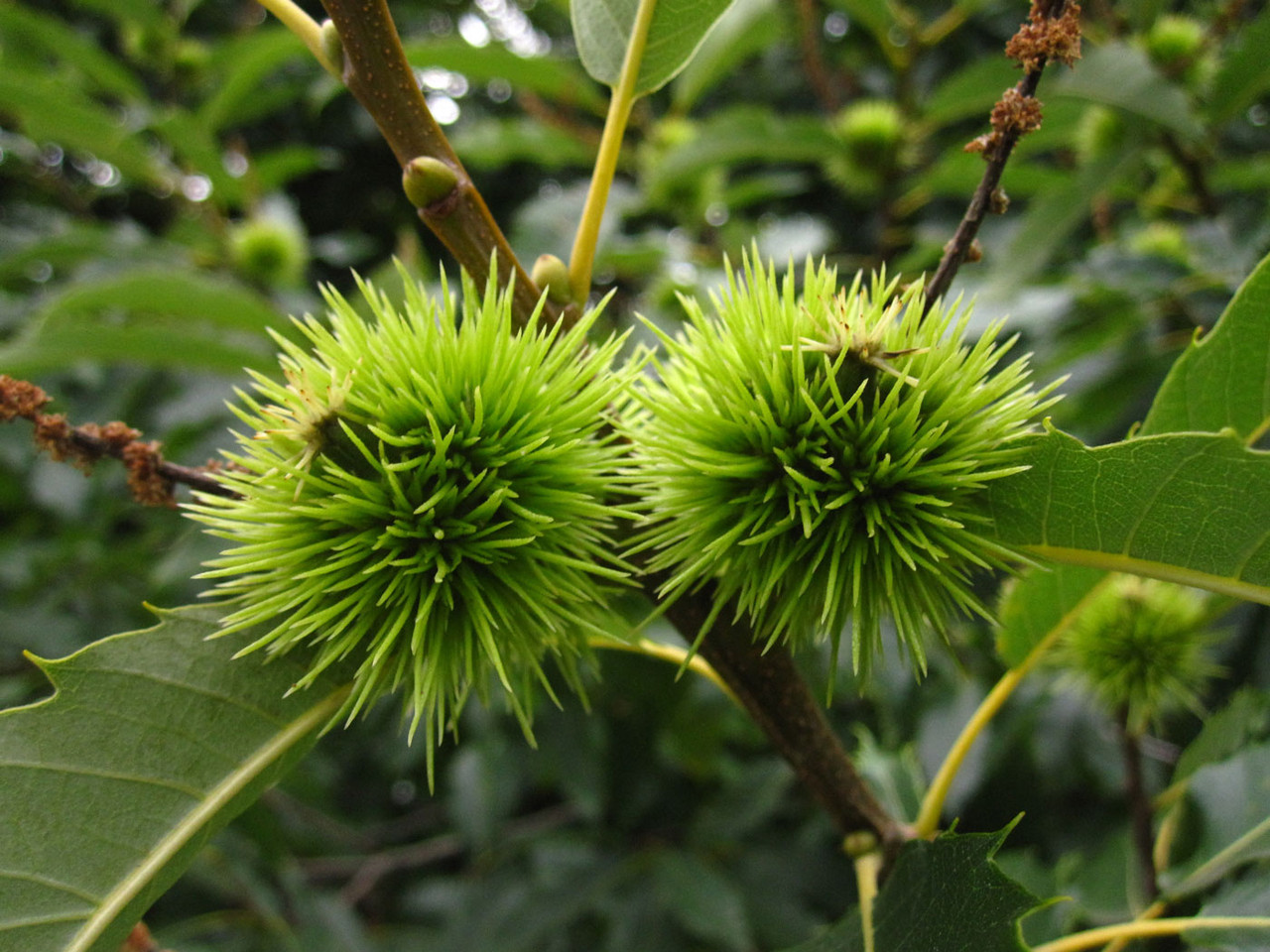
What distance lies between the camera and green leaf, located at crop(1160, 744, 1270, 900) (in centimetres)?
116

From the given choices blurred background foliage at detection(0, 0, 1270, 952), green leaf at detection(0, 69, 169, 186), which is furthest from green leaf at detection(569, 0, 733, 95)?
green leaf at detection(0, 69, 169, 186)

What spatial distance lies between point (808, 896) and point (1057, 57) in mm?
2190

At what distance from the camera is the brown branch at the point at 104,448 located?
88 centimetres

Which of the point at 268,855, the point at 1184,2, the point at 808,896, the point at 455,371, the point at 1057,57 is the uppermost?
the point at 1184,2

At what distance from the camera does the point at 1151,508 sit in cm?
81

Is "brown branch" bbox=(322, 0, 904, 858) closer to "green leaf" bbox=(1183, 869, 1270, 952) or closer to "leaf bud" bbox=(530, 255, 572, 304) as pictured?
"leaf bud" bbox=(530, 255, 572, 304)

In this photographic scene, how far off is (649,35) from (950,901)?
3.19 ft

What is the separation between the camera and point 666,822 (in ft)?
8.20

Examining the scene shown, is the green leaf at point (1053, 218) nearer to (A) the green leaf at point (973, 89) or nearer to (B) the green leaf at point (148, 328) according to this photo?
(A) the green leaf at point (973, 89)

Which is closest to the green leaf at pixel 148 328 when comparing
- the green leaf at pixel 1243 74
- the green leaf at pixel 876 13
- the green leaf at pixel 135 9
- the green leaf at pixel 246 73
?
the green leaf at pixel 246 73

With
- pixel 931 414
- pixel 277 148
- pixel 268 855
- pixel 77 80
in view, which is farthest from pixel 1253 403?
pixel 277 148

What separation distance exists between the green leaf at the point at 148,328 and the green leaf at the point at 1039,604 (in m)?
1.68

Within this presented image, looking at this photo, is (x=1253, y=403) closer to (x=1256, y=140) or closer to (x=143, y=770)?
(x=143, y=770)

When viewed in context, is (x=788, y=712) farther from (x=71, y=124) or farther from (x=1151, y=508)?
(x=71, y=124)
